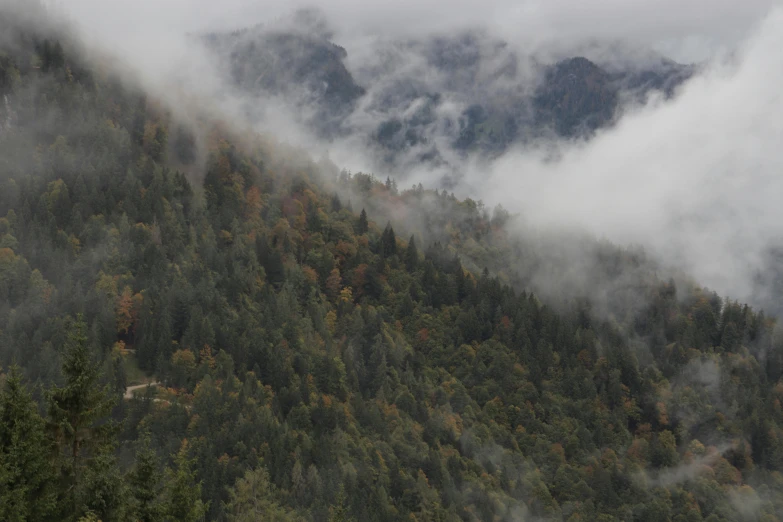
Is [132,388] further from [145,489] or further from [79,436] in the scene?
[79,436]

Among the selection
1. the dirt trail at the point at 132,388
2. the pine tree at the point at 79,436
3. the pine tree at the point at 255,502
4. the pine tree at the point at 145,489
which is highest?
the pine tree at the point at 79,436

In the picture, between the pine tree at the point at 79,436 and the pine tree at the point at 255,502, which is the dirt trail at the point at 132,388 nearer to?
the pine tree at the point at 255,502

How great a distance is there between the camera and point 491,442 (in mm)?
198375

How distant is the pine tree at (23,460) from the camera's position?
39.1 m

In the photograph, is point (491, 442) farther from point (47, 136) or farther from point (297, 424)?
point (47, 136)

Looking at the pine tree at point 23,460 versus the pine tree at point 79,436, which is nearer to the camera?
the pine tree at point 23,460

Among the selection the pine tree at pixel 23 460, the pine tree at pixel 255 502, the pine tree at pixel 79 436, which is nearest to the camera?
the pine tree at pixel 23 460

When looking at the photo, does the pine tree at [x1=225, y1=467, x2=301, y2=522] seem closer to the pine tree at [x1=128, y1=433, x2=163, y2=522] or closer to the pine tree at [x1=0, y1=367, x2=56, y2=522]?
the pine tree at [x1=128, y1=433, x2=163, y2=522]

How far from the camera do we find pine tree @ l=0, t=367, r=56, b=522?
3909 centimetres

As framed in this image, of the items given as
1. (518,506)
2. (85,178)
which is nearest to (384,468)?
(518,506)

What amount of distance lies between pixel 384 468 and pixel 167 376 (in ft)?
162

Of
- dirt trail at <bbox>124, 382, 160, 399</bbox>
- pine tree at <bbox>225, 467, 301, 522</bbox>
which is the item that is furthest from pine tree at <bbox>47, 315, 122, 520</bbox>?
dirt trail at <bbox>124, 382, 160, 399</bbox>

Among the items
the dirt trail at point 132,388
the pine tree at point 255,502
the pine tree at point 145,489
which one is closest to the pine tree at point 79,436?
the pine tree at point 145,489

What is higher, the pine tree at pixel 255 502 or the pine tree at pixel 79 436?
the pine tree at pixel 79 436
